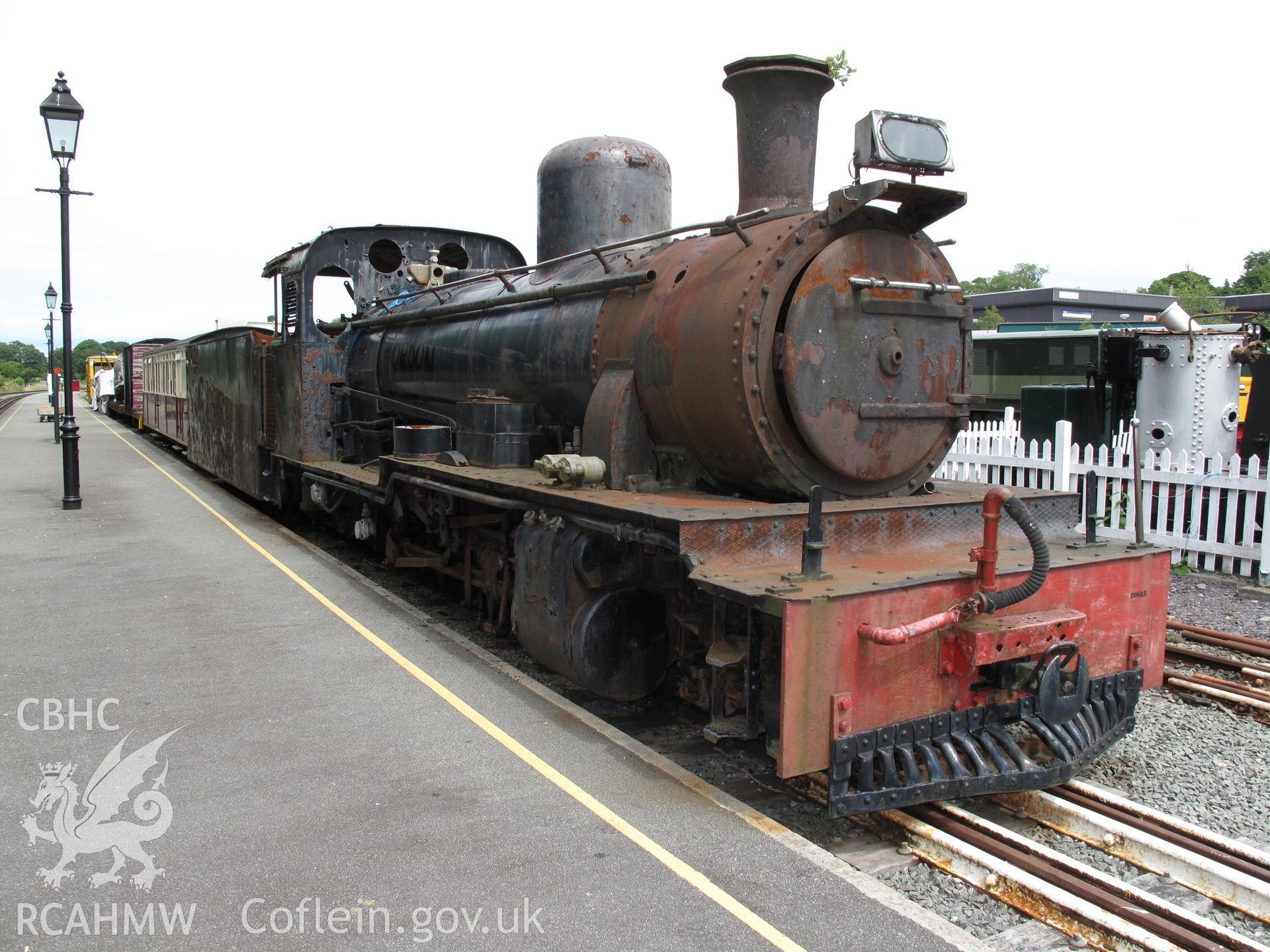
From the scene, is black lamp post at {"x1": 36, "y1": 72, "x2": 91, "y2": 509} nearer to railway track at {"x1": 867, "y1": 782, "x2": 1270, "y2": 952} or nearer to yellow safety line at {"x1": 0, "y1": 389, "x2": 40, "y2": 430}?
railway track at {"x1": 867, "y1": 782, "x2": 1270, "y2": 952}

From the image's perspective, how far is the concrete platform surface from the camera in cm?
268

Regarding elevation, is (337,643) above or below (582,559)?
below

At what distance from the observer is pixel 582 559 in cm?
436

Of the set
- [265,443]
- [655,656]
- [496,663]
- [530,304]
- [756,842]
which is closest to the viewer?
[756,842]

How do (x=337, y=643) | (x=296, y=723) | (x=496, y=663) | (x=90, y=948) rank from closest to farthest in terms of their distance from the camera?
(x=90, y=948), (x=296, y=723), (x=496, y=663), (x=337, y=643)

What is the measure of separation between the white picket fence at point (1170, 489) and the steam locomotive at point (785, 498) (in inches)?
129

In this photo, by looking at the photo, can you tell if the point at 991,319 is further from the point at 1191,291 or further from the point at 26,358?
the point at 26,358

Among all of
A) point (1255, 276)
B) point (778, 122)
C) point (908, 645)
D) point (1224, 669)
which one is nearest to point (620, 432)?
point (778, 122)

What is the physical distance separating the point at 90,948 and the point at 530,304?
4.23 m

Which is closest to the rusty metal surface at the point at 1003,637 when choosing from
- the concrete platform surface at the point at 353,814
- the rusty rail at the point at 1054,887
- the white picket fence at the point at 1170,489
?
the rusty rail at the point at 1054,887

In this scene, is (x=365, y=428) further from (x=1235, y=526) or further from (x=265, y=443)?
(x=1235, y=526)

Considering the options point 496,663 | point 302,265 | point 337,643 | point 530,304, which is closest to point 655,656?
point 496,663

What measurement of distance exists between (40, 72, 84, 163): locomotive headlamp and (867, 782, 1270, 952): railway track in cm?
1222

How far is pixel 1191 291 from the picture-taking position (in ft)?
154
